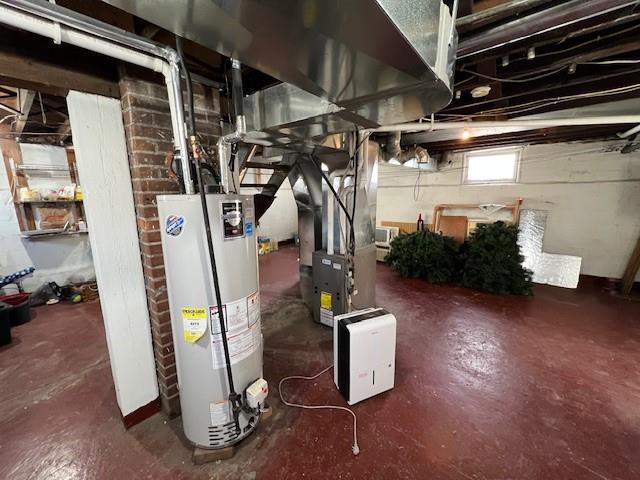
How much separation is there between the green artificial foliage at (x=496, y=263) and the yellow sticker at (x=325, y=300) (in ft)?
8.02

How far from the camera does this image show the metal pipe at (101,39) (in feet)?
2.60

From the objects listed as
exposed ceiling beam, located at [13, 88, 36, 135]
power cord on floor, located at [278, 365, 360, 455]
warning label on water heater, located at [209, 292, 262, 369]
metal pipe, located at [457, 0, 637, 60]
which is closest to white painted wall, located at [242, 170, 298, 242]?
exposed ceiling beam, located at [13, 88, 36, 135]

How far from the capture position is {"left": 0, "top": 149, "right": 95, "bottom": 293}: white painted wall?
10.1 ft

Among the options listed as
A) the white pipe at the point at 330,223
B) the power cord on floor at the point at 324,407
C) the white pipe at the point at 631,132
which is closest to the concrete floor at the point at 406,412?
the power cord on floor at the point at 324,407

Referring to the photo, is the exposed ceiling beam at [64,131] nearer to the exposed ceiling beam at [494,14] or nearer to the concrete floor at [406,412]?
the concrete floor at [406,412]

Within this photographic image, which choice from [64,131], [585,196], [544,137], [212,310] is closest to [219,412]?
[212,310]

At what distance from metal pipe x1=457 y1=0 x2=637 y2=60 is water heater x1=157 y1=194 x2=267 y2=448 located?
131 cm

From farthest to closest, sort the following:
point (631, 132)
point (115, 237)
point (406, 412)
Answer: point (631, 132)
point (406, 412)
point (115, 237)

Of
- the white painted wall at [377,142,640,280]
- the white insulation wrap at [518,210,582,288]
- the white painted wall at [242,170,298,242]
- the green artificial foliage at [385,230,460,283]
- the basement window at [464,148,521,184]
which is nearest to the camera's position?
the white painted wall at [377,142,640,280]

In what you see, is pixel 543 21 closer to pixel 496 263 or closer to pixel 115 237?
pixel 115 237

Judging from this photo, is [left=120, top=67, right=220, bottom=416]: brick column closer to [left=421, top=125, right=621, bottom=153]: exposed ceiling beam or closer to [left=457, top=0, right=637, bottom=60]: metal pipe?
[left=457, top=0, right=637, bottom=60]: metal pipe

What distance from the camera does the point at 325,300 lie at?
2.67 metres

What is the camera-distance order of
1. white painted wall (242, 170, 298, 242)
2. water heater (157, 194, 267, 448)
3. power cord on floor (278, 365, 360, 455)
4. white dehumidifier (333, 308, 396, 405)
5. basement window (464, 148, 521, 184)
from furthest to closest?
white painted wall (242, 170, 298, 242), basement window (464, 148, 521, 184), white dehumidifier (333, 308, 396, 405), power cord on floor (278, 365, 360, 455), water heater (157, 194, 267, 448)

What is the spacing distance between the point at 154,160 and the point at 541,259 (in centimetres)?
510
